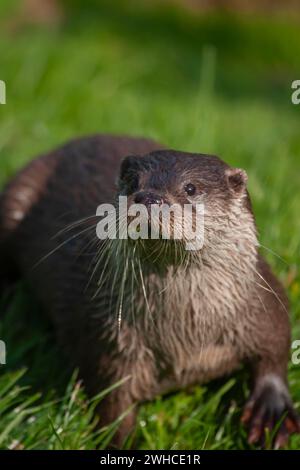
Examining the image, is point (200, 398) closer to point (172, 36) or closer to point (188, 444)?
point (188, 444)

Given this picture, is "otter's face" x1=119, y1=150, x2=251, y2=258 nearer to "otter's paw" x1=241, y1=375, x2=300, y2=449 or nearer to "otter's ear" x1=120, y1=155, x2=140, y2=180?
"otter's ear" x1=120, y1=155, x2=140, y2=180

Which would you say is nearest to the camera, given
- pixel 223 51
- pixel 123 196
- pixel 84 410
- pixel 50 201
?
pixel 123 196

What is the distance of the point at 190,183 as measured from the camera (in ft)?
7.16

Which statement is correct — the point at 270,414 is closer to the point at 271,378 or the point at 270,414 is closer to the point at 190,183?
the point at 271,378

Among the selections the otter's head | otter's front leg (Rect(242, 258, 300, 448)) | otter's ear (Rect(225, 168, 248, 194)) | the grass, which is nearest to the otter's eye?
the otter's head

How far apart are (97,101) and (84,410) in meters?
2.32

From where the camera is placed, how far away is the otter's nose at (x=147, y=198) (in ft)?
6.66

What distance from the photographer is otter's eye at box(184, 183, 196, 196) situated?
2.17 metres

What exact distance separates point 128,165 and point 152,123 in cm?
202

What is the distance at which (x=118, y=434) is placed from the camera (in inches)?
99.2

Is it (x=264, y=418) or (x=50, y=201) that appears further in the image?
(x=50, y=201)
